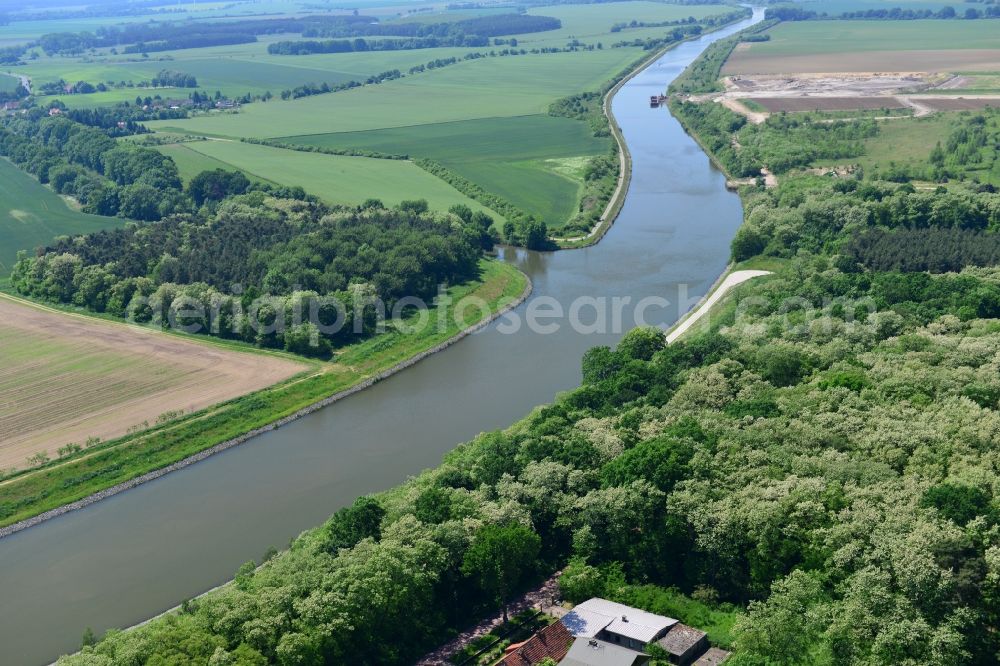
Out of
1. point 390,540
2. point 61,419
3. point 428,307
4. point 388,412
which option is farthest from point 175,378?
point 390,540

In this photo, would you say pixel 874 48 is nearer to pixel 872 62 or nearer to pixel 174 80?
pixel 872 62

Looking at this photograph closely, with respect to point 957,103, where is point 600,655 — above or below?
below

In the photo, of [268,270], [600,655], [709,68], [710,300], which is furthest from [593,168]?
[600,655]

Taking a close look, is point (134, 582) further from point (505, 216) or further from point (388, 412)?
point (505, 216)

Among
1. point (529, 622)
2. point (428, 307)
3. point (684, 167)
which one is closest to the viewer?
point (529, 622)

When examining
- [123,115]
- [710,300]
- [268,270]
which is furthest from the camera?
[123,115]

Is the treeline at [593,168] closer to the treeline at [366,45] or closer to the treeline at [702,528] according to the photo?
the treeline at [702,528]

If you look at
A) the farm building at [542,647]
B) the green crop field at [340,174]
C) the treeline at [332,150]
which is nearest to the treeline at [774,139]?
the green crop field at [340,174]
